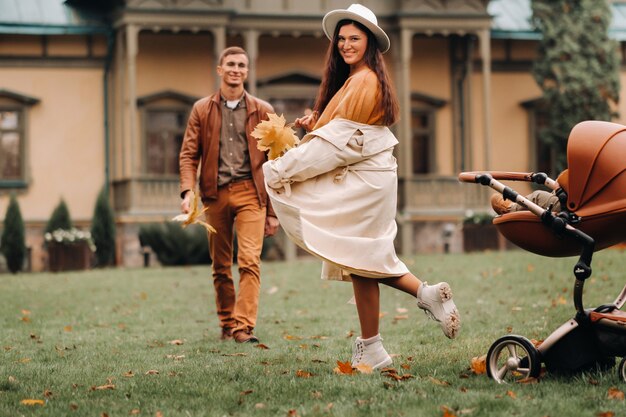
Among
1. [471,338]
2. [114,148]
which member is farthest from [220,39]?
[471,338]

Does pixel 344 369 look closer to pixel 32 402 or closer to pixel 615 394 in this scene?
pixel 615 394

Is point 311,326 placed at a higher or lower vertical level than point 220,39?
lower

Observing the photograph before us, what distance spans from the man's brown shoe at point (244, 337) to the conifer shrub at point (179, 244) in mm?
10906

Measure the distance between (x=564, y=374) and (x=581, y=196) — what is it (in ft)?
3.06

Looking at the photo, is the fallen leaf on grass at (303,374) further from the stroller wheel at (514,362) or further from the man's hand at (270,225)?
the man's hand at (270,225)

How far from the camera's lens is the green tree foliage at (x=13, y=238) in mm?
18750

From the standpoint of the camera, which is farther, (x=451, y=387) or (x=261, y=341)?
(x=261, y=341)

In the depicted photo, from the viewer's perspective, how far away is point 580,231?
494 centimetres

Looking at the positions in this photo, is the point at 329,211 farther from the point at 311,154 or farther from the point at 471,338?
the point at 471,338

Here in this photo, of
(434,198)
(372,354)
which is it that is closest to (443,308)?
(372,354)

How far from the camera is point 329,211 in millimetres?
5629

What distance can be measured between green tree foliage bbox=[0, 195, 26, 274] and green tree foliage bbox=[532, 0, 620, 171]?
1132cm

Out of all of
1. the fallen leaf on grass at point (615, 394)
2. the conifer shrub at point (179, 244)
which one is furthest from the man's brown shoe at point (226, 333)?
the conifer shrub at point (179, 244)

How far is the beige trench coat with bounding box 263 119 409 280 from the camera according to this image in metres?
5.57
